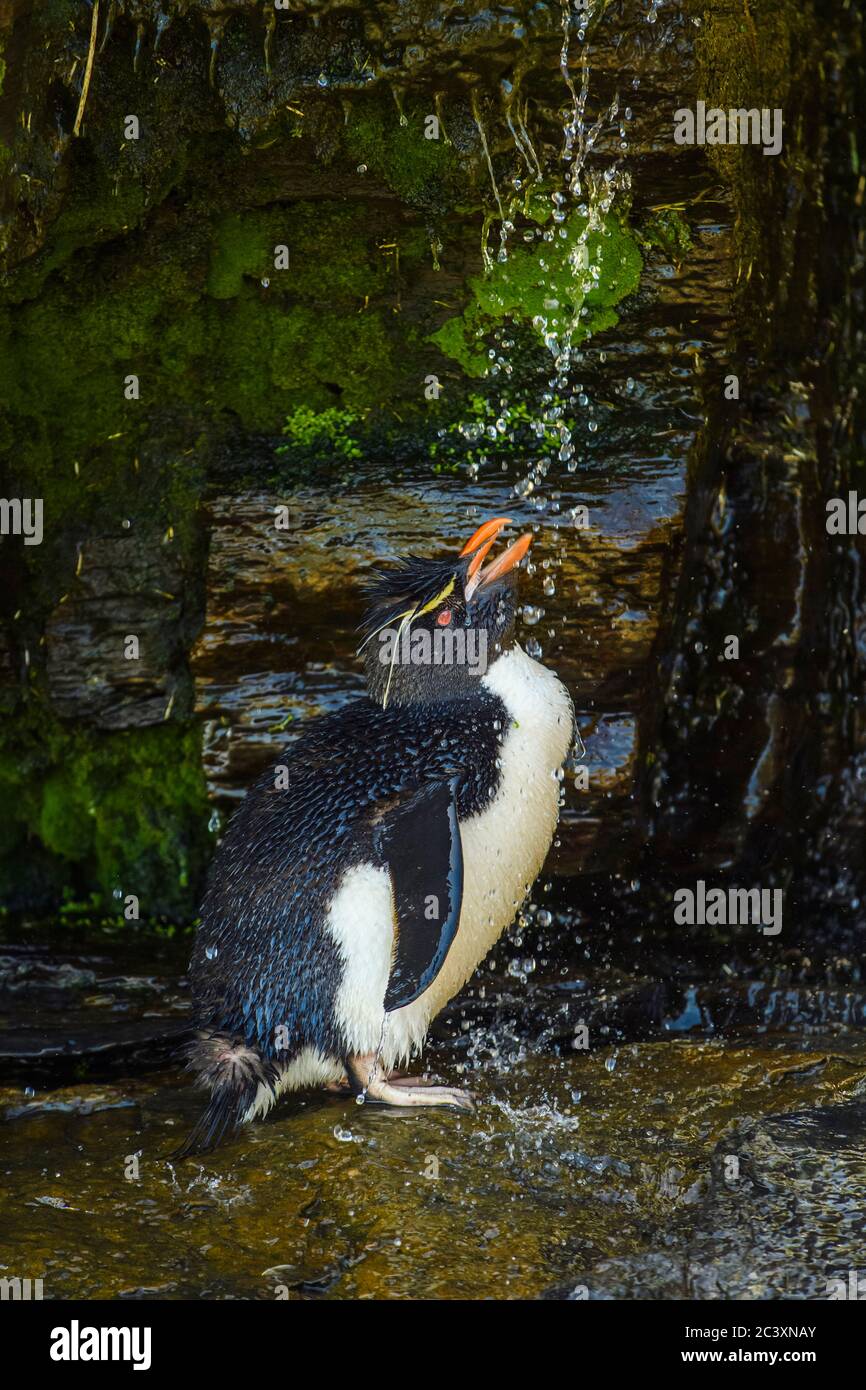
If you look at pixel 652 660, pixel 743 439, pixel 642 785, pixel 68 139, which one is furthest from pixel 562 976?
pixel 68 139

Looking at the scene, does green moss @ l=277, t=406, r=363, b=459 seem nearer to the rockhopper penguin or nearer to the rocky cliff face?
the rocky cliff face

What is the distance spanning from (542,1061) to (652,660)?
1.32 metres

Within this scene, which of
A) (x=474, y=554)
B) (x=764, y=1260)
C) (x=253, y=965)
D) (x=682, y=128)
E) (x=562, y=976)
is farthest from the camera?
(x=562, y=976)

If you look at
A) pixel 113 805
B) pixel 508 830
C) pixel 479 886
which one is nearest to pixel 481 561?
pixel 508 830

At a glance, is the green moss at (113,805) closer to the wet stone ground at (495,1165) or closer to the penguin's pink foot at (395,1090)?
the wet stone ground at (495,1165)

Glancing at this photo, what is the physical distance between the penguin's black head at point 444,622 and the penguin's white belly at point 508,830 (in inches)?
3.6

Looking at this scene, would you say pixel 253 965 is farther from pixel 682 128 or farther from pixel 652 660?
pixel 682 128

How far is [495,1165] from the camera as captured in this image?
3.35 m

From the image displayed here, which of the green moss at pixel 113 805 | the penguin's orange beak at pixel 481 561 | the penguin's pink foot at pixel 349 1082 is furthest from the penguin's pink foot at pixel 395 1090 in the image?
the green moss at pixel 113 805

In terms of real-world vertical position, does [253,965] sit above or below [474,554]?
below

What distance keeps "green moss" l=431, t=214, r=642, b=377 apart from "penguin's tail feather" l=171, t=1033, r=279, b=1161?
2.30 m

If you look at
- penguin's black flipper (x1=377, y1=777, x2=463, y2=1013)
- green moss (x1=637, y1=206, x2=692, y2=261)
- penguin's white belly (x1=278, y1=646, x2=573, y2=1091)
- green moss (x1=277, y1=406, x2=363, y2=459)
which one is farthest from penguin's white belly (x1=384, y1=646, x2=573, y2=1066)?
green moss (x1=637, y1=206, x2=692, y2=261)
